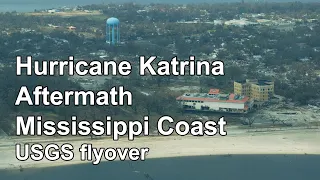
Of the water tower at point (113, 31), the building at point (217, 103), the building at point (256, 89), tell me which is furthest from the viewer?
the water tower at point (113, 31)

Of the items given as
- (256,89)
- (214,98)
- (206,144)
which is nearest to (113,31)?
(256,89)

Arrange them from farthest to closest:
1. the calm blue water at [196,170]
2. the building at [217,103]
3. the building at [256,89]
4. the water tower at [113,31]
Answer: the water tower at [113,31] → the building at [256,89] → the building at [217,103] → the calm blue water at [196,170]

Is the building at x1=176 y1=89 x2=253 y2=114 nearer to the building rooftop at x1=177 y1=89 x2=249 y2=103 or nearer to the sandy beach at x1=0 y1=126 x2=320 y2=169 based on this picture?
the building rooftop at x1=177 y1=89 x2=249 y2=103

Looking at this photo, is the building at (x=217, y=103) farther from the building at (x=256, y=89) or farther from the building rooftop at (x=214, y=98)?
the building at (x=256, y=89)

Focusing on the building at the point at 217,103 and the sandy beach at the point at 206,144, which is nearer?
the sandy beach at the point at 206,144

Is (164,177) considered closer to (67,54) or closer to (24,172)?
(24,172)

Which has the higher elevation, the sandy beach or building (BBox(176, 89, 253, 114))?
building (BBox(176, 89, 253, 114))

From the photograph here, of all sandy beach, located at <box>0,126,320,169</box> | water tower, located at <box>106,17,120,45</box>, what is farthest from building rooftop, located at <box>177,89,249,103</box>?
water tower, located at <box>106,17,120,45</box>

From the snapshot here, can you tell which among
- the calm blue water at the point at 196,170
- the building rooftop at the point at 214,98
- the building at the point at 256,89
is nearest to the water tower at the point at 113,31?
the building at the point at 256,89
